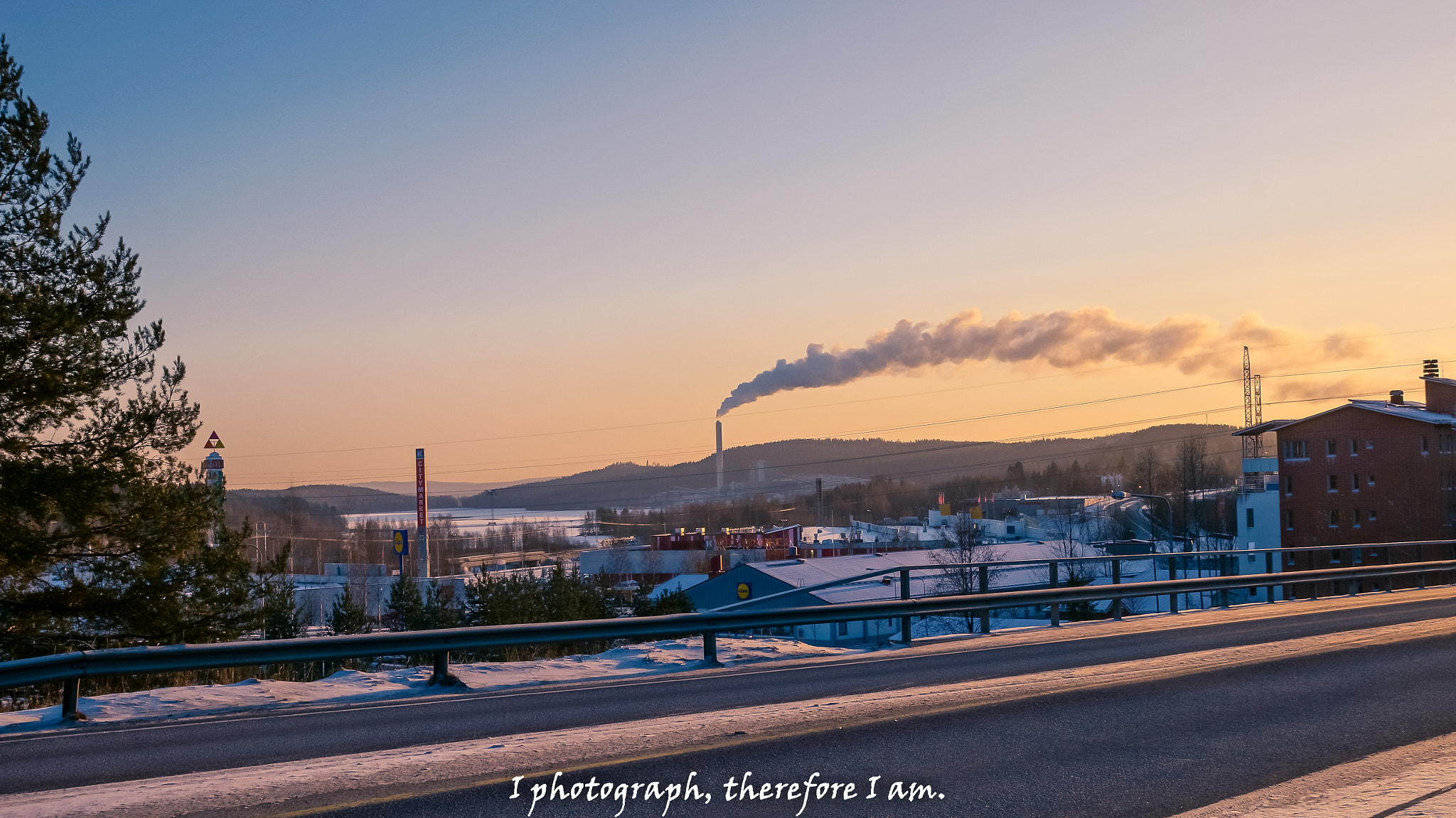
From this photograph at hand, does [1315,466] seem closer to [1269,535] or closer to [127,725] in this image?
[1269,535]

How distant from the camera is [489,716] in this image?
9555mm

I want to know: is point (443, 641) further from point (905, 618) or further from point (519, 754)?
point (905, 618)

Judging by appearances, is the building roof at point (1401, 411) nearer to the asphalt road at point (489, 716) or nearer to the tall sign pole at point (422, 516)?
the asphalt road at point (489, 716)

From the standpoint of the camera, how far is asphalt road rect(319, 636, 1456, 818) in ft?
20.3

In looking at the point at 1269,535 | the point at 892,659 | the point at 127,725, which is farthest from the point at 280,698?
the point at 1269,535

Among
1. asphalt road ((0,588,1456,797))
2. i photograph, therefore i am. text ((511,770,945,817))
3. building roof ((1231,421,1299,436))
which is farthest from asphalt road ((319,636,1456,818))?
building roof ((1231,421,1299,436))

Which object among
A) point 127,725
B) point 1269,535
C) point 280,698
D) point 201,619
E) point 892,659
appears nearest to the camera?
point 127,725

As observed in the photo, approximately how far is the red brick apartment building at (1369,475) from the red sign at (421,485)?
79479 millimetres

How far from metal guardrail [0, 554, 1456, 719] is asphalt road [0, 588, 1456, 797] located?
0.63 metres

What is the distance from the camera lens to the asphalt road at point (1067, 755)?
6.19m

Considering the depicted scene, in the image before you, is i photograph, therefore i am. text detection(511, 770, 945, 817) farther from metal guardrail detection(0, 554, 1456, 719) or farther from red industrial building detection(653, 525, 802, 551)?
red industrial building detection(653, 525, 802, 551)

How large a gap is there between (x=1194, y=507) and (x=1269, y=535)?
2738cm

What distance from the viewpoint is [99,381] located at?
20.5 meters

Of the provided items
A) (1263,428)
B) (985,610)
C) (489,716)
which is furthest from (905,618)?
(1263,428)
